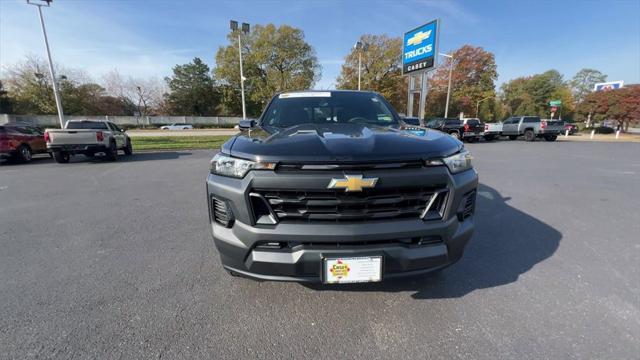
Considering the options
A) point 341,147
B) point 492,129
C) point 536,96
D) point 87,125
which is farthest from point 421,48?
point 536,96

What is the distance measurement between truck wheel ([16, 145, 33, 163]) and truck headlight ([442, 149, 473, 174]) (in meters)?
14.1

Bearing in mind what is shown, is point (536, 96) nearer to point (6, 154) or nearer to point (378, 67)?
point (378, 67)

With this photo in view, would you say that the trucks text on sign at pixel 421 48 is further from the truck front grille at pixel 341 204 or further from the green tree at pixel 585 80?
the green tree at pixel 585 80

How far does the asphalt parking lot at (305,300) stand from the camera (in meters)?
1.75

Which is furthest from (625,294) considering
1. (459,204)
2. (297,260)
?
(297,260)

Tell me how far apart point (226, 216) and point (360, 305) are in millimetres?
1216

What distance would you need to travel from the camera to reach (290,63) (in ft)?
138

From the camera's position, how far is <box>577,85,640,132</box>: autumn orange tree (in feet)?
102

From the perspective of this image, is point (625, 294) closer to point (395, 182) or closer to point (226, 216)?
point (395, 182)

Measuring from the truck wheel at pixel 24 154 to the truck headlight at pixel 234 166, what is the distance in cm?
1279

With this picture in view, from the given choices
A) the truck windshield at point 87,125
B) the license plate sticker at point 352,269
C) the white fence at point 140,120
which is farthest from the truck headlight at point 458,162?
the white fence at point 140,120

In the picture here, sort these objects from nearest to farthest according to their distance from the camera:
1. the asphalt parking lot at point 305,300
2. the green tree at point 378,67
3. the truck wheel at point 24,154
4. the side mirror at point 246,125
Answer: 1. the asphalt parking lot at point 305,300
2. the side mirror at point 246,125
3. the truck wheel at point 24,154
4. the green tree at point 378,67

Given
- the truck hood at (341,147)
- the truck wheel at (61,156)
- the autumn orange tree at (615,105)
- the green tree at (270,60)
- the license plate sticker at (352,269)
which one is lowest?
the truck wheel at (61,156)

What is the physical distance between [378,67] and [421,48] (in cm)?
2006
